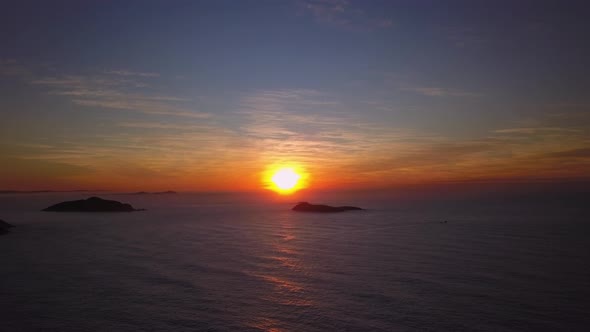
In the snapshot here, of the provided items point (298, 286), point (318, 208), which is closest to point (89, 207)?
point (318, 208)

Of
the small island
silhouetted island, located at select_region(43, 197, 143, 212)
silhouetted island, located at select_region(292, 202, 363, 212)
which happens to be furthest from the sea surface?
silhouetted island, located at select_region(292, 202, 363, 212)

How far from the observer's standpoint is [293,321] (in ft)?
77.5

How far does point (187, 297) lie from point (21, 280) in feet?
60.4

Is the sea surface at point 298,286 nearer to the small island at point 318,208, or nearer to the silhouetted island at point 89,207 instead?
the silhouetted island at point 89,207

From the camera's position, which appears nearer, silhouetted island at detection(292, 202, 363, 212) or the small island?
the small island

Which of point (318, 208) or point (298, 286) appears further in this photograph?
point (318, 208)

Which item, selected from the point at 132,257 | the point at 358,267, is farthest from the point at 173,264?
the point at 358,267

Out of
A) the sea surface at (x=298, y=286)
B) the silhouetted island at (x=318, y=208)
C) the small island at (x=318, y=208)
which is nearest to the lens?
the sea surface at (x=298, y=286)

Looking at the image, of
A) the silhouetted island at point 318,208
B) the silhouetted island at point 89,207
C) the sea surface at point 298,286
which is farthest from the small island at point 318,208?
the sea surface at point 298,286

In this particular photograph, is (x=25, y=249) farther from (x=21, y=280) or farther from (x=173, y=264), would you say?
(x=173, y=264)

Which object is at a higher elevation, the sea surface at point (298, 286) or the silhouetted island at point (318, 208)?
the silhouetted island at point (318, 208)

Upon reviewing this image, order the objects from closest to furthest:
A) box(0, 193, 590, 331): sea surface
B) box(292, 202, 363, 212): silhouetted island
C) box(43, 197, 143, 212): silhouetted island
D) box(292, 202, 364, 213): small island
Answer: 1. box(0, 193, 590, 331): sea surface
2. box(43, 197, 143, 212): silhouetted island
3. box(292, 202, 364, 213): small island
4. box(292, 202, 363, 212): silhouetted island

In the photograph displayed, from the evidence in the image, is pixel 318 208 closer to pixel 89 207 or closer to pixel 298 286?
pixel 89 207

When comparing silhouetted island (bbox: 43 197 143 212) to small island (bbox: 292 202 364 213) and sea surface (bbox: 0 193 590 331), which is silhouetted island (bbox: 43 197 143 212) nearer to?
small island (bbox: 292 202 364 213)
